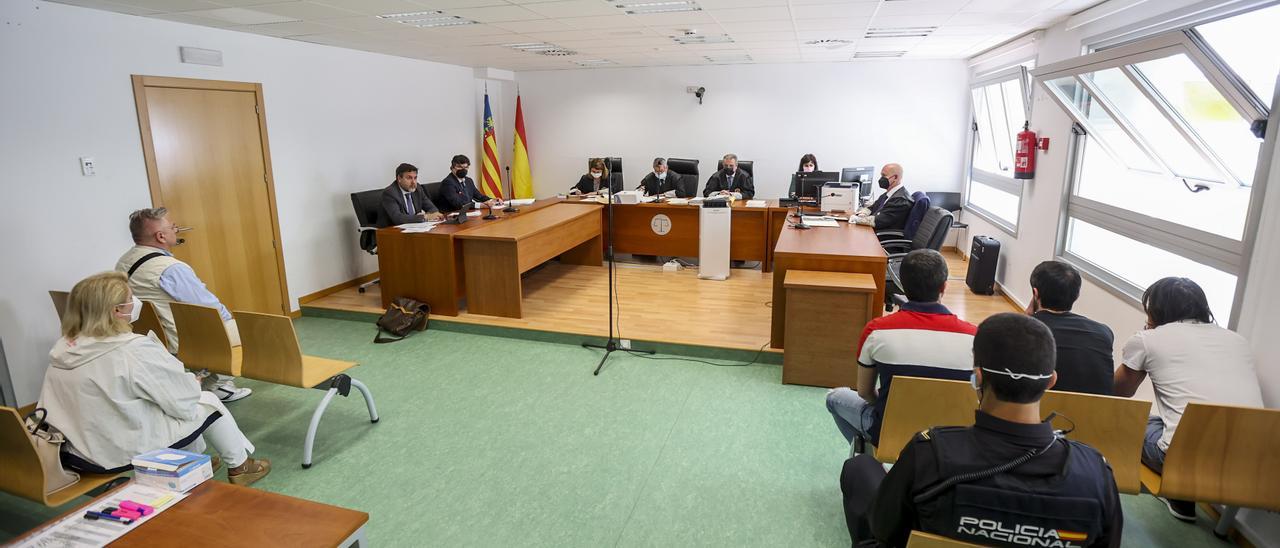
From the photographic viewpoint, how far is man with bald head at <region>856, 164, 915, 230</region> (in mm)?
5627

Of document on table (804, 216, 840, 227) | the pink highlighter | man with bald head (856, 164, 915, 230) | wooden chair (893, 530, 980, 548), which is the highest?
man with bald head (856, 164, 915, 230)

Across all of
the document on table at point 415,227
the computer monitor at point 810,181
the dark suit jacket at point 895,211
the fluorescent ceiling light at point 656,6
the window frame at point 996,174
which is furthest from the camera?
the computer monitor at point 810,181

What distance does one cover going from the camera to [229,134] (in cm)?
533

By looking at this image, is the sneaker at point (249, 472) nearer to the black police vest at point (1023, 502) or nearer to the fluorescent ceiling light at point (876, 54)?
the black police vest at point (1023, 502)

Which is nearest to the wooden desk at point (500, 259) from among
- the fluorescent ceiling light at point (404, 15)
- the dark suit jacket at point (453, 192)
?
the dark suit jacket at point (453, 192)

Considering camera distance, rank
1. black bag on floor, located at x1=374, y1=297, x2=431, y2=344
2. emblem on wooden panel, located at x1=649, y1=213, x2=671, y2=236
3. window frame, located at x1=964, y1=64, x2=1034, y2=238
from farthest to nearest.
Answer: emblem on wooden panel, located at x1=649, y1=213, x2=671, y2=236, window frame, located at x1=964, y1=64, x2=1034, y2=238, black bag on floor, located at x1=374, y1=297, x2=431, y2=344

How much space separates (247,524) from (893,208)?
5.39m

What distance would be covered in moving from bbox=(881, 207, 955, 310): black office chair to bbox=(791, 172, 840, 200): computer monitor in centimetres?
Answer: 134

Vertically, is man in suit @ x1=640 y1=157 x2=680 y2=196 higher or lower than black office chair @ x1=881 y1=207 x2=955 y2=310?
higher

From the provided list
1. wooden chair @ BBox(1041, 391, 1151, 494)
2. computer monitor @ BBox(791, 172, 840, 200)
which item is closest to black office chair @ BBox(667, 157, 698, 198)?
computer monitor @ BBox(791, 172, 840, 200)

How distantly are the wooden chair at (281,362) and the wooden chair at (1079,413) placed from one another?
9.27 ft

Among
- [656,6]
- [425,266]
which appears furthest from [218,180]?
[656,6]

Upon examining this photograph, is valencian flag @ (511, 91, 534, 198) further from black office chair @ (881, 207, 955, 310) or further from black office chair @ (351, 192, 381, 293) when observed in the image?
black office chair @ (881, 207, 955, 310)

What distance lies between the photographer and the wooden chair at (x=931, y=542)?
4.42ft
